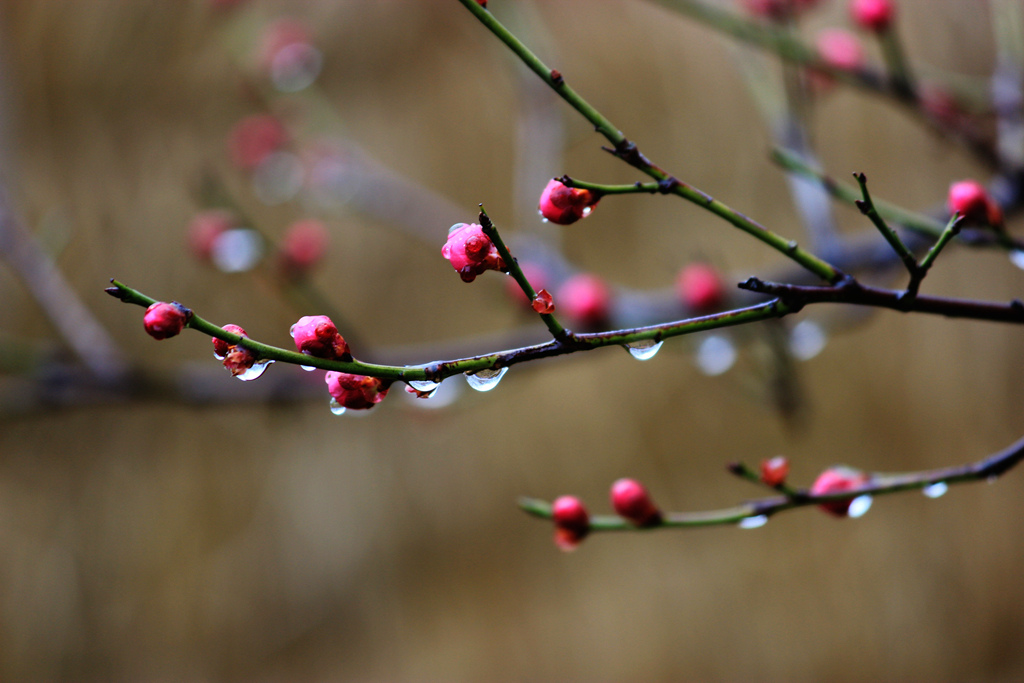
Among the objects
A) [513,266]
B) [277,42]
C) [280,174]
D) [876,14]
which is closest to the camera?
[513,266]

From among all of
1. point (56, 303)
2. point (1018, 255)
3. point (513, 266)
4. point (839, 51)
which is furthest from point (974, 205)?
point (56, 303)

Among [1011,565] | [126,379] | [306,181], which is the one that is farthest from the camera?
[1011,565]

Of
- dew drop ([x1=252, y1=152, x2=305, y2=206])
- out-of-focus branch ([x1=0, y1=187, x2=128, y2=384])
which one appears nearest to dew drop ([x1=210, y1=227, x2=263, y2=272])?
out-of-focus branch ([x1=0, y1=187, x2=128, y2=384])

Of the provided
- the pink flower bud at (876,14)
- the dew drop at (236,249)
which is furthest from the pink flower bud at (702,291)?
the dew drop at (236,249)

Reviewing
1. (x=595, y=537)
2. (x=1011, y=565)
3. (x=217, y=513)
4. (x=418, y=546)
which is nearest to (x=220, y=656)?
(x=217, y=513)

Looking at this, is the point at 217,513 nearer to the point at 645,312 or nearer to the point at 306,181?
the point at 306,181

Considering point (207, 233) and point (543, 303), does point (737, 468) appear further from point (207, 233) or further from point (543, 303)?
point (207, 233)
